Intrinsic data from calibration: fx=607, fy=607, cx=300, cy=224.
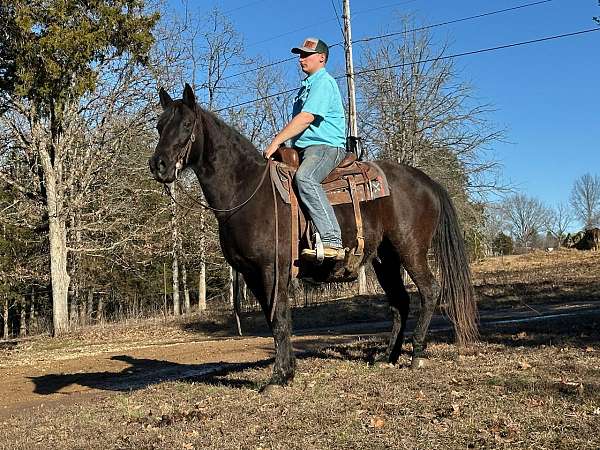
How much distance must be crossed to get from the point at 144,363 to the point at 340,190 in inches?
288

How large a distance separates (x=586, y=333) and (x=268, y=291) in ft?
17.5

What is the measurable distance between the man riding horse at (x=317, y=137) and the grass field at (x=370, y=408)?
164 cm

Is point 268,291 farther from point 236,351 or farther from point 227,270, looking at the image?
point 227,270

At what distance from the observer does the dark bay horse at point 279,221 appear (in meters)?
6.52

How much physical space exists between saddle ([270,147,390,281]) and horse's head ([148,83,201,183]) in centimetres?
99

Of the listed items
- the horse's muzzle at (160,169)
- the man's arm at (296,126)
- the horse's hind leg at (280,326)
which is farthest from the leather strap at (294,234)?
the horse's muzzle at (160,169)

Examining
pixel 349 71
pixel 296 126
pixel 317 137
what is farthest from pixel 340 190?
pixel 349 71

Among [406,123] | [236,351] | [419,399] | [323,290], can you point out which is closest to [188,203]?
[323,290]

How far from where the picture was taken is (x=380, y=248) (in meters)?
7.83

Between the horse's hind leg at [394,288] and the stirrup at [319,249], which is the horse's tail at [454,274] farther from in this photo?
the stirrup at [319,249]

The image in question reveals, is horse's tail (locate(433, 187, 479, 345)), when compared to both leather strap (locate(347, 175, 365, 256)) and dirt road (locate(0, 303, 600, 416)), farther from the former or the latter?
dirt road (locate(0, 303, 600, 416))

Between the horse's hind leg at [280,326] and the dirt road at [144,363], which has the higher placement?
the horse's hind leg at [280,326]

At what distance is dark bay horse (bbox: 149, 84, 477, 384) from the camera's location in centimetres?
652

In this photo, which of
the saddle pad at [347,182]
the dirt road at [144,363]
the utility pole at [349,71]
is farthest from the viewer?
the utility pole at [349,71]
